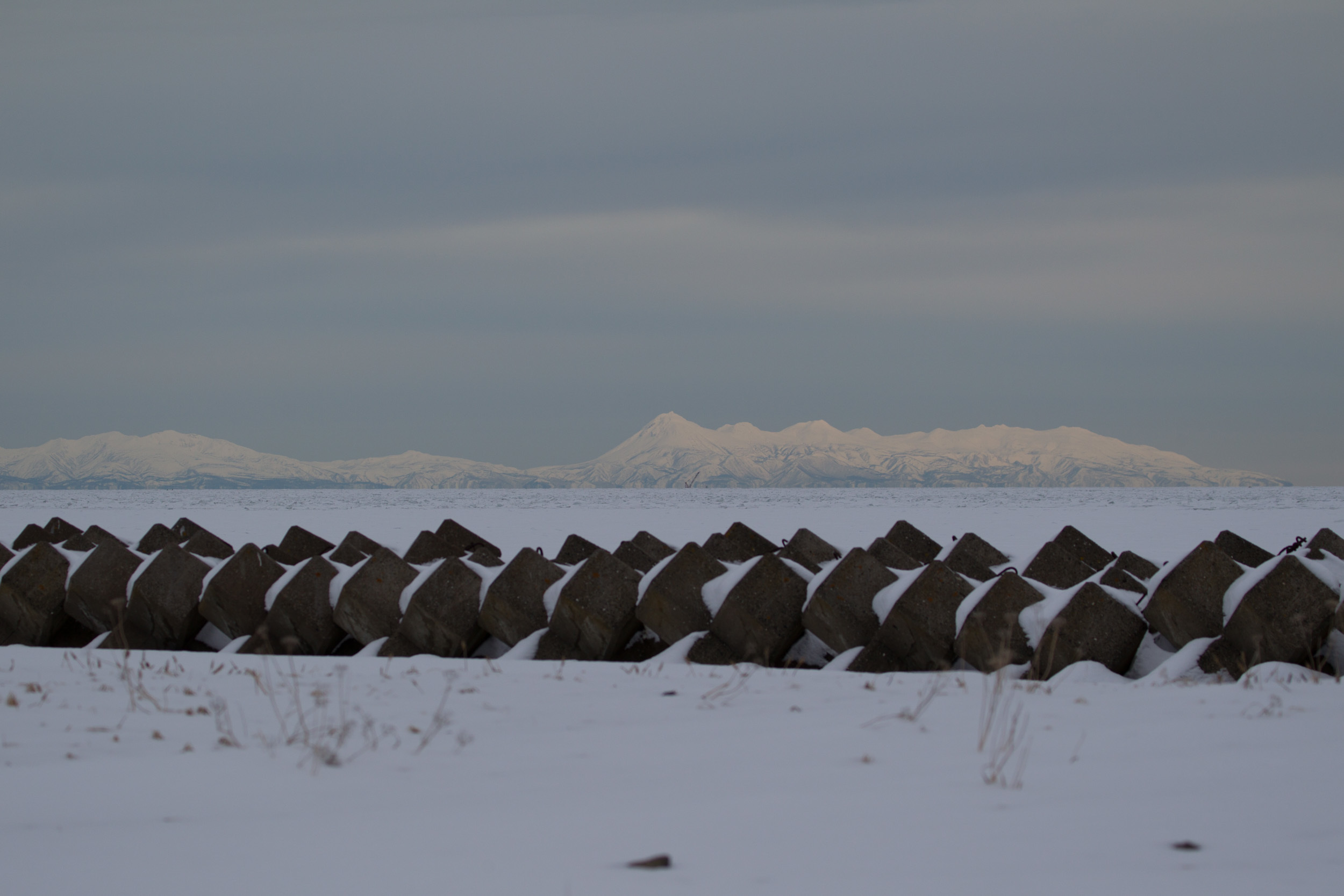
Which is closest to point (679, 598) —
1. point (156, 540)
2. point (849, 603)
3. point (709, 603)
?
point (709, 603)

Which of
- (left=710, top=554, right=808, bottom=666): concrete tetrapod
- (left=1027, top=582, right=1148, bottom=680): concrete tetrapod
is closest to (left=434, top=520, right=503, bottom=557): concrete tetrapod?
(left=710, top=554, right=808, bottom=666): concrete tetrapod

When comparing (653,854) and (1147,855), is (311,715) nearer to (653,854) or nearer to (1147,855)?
(653,854)

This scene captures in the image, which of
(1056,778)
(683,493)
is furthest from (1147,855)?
(683,493)

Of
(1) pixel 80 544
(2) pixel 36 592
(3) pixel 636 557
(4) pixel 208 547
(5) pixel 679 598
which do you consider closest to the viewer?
(5) pixel 679 598

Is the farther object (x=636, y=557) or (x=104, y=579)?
(x=636, y=557)

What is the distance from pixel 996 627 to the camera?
158 inches

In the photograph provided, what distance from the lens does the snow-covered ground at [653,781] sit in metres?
1.81

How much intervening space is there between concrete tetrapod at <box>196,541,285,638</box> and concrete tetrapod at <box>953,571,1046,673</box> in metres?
3.56

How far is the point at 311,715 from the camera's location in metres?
2.98

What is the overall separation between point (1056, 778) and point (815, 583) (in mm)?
2072

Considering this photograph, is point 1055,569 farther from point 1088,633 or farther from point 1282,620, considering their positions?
point 1282,620

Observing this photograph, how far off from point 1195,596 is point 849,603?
1.44 metres

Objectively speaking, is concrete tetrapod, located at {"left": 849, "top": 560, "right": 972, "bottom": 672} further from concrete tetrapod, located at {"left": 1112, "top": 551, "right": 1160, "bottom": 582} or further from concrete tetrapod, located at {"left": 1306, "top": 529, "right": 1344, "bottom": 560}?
concrete tetrapod, located at {"left": 1306, "top": 529, "right": 1344, "bottom": 560}

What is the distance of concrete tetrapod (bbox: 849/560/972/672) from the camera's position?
4.17 meters
